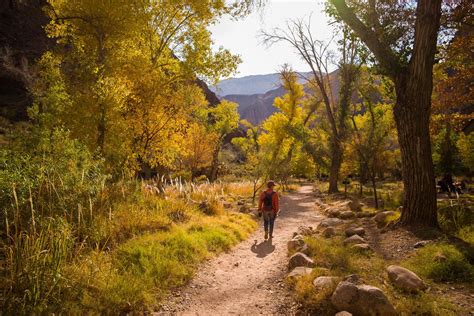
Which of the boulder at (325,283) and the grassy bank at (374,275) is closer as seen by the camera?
the grassy bank at (374,275)

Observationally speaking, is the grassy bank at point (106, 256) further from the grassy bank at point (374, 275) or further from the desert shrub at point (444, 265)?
the desert shrub at point (444, 265)

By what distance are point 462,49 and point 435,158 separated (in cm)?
2350

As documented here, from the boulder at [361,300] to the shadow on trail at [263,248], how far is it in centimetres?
386

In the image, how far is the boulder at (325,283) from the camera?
14.2ft

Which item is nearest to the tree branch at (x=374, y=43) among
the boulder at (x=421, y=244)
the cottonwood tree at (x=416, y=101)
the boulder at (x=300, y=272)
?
the cottonwood tree at (x=416, y=101)

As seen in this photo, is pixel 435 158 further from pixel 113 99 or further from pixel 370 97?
pixel 113 99

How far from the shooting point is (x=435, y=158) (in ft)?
99.1

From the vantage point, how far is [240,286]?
5.63 metres

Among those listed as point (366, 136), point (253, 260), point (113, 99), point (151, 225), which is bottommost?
point (253, 260)

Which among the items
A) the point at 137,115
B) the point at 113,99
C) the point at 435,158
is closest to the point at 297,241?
the point at 113,99

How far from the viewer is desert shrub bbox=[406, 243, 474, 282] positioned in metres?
4.59

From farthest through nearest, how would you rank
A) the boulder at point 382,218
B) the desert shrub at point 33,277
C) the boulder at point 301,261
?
the boulder at point 382,218
the boulder at point 301,261
the desert shrub at point 33,277

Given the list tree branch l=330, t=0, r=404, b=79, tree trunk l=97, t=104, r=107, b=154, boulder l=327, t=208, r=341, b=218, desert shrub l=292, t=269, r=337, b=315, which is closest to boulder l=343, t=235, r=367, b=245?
desert shrub l=292, t=269, r=337, b=315

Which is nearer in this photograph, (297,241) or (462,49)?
(297,241)
